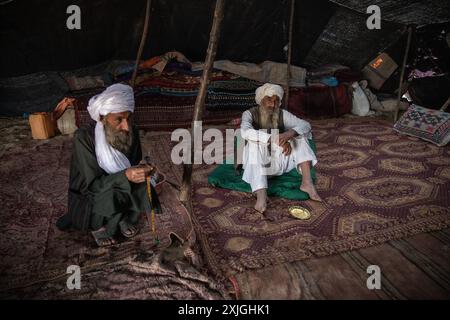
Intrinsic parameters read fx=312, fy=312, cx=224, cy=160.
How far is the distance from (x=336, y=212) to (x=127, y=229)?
1.93 metres

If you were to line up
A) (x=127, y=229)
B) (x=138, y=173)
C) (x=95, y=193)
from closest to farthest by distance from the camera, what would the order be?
(x=138, y=173)
(x=95, y=193)
(x=127, y=229)

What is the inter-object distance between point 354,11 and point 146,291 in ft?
18.6

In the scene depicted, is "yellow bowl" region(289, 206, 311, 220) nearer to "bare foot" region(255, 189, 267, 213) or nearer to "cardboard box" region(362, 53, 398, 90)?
"bare foot" region(255, 189, 267, 213)

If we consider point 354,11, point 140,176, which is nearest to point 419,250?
point 140,176

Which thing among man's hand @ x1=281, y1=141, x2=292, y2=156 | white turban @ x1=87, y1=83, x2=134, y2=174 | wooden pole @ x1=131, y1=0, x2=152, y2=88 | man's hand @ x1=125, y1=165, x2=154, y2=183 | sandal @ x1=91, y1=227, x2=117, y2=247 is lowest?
sandal @ x1=91, y1=227, x2=117, y2=247

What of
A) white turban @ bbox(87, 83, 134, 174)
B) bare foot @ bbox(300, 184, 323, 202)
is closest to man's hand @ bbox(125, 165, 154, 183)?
white turban @ bbox(87, 83, 134, 174)

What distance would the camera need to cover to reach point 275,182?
3.45m

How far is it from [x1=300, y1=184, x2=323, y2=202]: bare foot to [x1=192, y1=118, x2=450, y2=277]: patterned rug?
0.18 ft

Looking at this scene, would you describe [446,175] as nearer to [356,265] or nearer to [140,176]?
[356,265]

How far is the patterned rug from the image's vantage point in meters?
2.44

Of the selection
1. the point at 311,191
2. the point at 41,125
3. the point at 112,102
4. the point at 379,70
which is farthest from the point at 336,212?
the point at 379,70

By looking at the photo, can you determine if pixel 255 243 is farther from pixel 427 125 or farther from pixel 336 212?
pixel 427 125

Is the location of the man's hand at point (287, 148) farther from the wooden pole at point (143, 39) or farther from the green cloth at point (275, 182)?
the wooden pole at point (143, 39)
